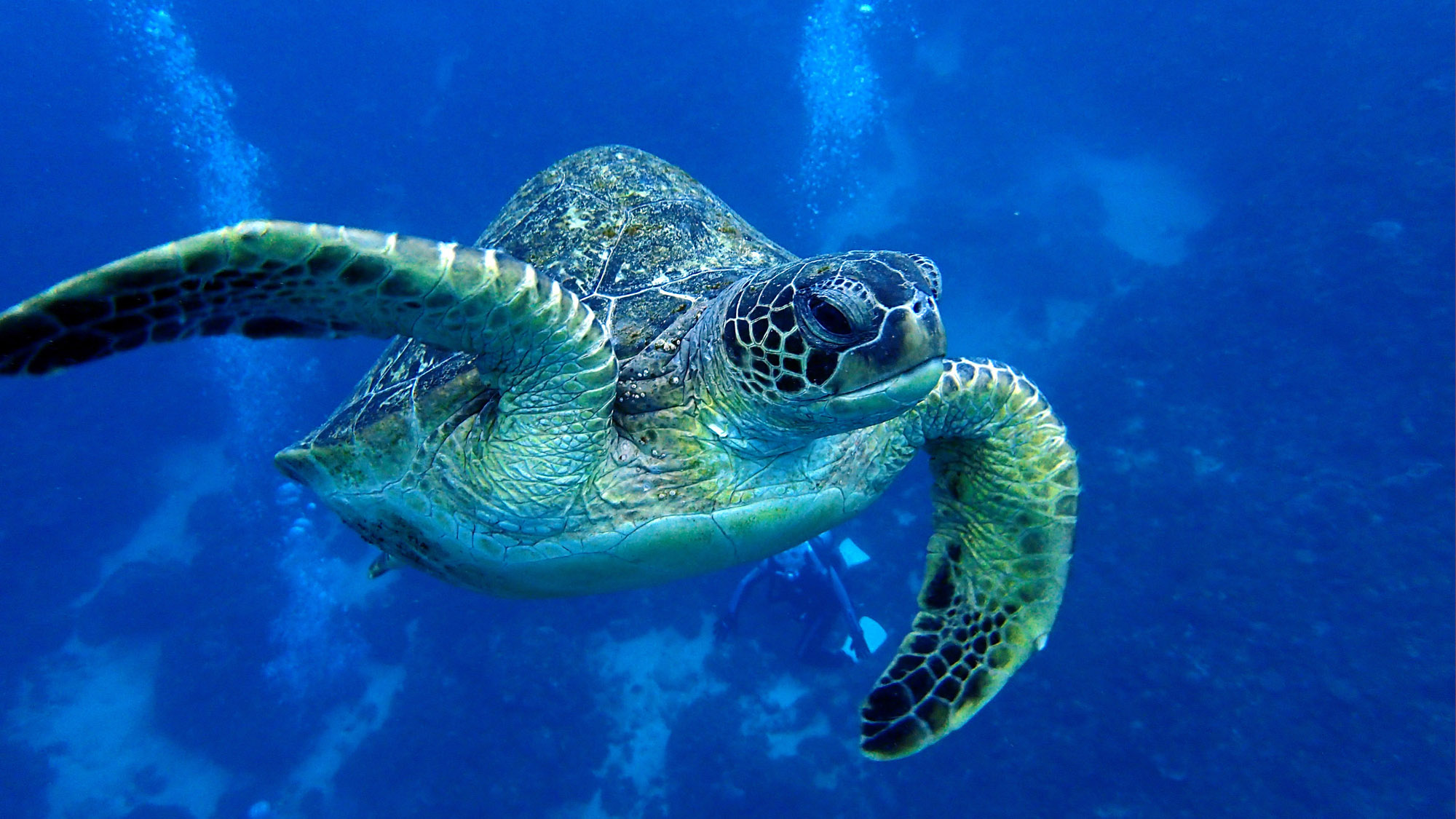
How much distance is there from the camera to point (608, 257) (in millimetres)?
2715

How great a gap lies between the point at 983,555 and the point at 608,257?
6.61ft

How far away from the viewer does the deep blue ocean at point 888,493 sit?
867 cm

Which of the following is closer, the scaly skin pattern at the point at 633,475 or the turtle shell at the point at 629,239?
the scaly skin pattern at the point at 633,475

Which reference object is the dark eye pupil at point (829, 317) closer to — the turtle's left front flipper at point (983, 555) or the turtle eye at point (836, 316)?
the turtle eye at point (836, 316)

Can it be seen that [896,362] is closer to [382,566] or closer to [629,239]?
[629,239]

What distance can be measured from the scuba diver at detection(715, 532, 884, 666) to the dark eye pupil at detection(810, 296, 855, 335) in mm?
7665

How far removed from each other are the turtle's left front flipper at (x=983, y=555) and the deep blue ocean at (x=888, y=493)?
390cm

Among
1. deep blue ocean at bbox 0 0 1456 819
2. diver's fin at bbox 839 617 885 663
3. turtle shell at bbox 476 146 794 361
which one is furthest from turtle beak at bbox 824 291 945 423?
diver's fin at bbox 839 617 885 663

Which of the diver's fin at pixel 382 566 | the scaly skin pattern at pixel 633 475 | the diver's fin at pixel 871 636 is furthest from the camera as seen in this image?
the diver's fin at pixel 871 636

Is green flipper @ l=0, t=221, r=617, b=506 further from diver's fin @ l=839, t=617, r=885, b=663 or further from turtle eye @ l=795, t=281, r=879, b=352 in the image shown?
diver's fin @ l=839, t=617, r=885, b=663

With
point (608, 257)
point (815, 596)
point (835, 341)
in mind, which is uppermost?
point (608, 257)

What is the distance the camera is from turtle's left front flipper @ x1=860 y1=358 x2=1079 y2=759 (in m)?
2.57

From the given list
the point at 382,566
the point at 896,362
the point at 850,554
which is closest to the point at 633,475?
the point at 896,362

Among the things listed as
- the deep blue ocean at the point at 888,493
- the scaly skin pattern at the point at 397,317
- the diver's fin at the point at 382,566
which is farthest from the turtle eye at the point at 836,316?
the deep blue ocean at the point at 888,493
